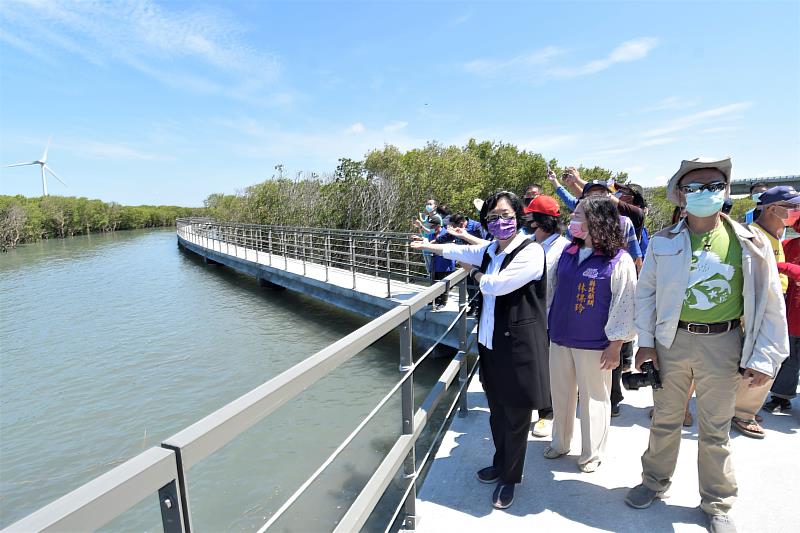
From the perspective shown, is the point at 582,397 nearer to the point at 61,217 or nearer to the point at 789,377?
the point at 789,377

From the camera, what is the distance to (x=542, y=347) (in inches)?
99.3

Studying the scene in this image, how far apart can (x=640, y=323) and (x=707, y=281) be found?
38cm

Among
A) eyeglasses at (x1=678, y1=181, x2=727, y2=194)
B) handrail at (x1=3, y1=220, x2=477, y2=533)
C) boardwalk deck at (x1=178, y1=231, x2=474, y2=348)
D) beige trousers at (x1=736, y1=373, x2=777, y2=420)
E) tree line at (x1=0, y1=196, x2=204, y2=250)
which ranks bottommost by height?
boardwalk deck at (x1=178, y1=231, x2=474, y2=348)

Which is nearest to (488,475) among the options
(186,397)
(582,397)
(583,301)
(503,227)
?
(582,397)

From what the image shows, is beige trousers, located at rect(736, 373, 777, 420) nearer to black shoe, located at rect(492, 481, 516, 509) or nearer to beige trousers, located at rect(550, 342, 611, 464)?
beige trousers, located at rect(550, 342, 611, 464)

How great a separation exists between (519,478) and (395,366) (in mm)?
6508

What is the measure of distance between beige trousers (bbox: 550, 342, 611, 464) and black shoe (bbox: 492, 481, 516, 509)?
0.61 m

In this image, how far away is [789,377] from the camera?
11.8 feet

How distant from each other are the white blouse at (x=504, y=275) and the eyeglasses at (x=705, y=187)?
30.6 inches

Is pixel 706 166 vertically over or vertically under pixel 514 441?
over

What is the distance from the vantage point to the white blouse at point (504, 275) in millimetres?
2430

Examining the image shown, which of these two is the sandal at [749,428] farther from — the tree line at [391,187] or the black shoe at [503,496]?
the tree line at [391,187]

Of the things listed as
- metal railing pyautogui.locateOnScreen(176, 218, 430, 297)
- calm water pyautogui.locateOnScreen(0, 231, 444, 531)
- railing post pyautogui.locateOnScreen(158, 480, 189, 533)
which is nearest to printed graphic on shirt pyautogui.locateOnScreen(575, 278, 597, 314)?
railing post pyautogui.locateOnScreen(158, 480, 189, 533)

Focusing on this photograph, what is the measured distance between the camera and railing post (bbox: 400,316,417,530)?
2.16 m
